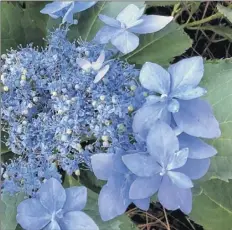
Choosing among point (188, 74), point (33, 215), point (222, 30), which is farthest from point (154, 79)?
point (222, 30)

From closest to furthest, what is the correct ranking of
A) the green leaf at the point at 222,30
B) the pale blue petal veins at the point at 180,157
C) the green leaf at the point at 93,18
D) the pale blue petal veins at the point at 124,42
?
1. the pale blue petal veins at the point at 180,157
2. the pale blue petal veins at the point at 124,42
3. the green leaf at the point at 93,18
4. the green leaf at the point at 222,30

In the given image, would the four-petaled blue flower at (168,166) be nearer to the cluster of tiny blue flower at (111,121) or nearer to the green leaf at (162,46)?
the cluster of tiny blue flower at (111,121)

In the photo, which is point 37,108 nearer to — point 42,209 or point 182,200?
point 42,209

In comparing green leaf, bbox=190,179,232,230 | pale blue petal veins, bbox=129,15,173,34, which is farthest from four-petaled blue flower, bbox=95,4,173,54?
green leaf, bbox=190,179,232,230

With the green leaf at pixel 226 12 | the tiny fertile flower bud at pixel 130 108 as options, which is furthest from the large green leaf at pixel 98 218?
the green leaf at pixel 226 12

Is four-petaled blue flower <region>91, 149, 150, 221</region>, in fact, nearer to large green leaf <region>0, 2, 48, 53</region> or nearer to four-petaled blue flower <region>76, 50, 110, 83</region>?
four-petaled blue flower <region>76, 50, 110, 83</region>

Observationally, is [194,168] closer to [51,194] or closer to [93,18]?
[51,194]
